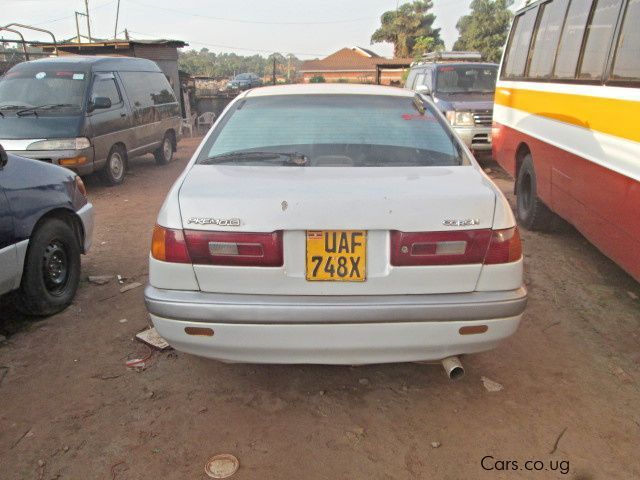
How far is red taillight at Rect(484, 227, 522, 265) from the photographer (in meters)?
2.44

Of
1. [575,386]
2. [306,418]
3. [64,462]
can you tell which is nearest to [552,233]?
[575,386]

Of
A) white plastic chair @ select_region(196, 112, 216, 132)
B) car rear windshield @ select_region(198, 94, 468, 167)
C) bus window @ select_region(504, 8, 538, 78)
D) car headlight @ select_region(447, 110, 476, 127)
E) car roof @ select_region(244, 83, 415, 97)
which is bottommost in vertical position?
white plastic chair @ select_region(196, 112, 216, 132)

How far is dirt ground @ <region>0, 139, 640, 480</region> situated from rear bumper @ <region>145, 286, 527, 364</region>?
0.42m

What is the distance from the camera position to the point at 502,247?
8.07ft

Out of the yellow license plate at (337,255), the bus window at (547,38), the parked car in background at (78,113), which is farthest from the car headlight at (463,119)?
the yellow license plate at (337,255)

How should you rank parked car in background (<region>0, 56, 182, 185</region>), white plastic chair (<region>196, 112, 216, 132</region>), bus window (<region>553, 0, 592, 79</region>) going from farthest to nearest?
1. white plastic chair (<region>196, 112, 216, 132</region>)
2. parked car in background (<region>0, 56, 182, 185</region>)
3. bus window (<region>553, 0, 592, 79</region>)

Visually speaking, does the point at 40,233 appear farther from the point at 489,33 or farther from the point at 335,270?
the point at 489,33

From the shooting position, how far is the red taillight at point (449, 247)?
2379 mm

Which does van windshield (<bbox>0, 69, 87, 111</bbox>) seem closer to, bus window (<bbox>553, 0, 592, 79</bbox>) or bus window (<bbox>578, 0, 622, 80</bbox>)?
bus window (<bbox>553, 0, 592, 79</bbox>)

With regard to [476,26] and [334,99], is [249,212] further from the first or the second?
[476,26]

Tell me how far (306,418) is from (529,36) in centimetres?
529

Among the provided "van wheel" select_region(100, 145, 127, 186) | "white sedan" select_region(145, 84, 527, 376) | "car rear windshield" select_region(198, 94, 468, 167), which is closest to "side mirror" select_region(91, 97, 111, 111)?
"van wheel" select_region(100, 145, 127, 186)

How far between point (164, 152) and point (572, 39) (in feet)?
27.7

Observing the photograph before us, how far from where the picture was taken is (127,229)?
638 cm
